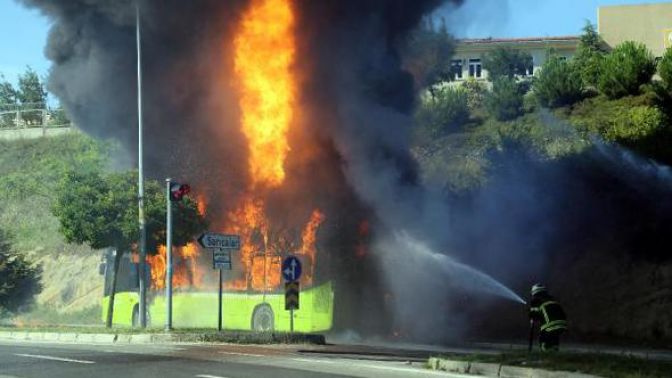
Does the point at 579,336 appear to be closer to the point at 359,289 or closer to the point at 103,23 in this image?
the point at 359,289

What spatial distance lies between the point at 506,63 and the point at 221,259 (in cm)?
4707

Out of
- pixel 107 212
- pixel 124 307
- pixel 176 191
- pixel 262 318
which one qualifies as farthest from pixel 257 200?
pixel 176 191

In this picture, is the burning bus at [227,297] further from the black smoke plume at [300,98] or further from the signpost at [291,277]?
the signpost at [291,277]

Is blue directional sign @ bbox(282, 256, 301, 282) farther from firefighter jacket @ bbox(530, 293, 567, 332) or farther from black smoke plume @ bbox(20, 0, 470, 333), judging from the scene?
firefighter jacket @ bbox(530, 293, 567, 332)

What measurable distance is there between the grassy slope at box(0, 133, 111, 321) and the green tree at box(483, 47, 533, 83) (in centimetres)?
2932

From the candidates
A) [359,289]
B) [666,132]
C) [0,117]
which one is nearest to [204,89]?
[359,289]

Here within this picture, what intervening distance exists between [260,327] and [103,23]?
14.8m

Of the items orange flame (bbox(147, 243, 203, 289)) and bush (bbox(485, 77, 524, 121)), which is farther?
bush (bbox(485, 77, 524, 121))

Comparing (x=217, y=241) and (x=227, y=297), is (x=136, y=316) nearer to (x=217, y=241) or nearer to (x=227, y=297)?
(x=227, y=297)

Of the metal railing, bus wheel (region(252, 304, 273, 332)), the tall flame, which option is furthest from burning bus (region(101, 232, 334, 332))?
the metal railing

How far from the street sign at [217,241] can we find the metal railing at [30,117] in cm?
4825

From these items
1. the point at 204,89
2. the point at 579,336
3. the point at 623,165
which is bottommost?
the point at 579,336

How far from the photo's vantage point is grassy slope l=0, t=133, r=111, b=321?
144 feet

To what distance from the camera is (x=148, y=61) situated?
3316cm
